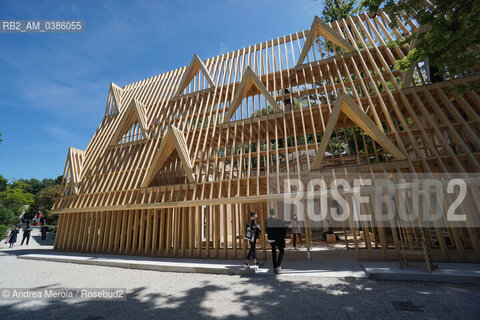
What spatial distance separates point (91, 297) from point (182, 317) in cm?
264

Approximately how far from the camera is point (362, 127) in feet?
25.5

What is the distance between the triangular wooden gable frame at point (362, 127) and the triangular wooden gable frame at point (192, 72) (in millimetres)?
8129

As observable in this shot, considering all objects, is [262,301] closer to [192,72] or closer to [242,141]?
[242,141]

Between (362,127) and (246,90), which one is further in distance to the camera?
(246,90)

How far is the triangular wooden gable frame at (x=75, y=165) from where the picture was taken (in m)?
11.7

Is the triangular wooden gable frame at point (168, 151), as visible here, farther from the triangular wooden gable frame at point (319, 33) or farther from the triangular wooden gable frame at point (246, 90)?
the triangular wooden gable frame at point (319, 33)

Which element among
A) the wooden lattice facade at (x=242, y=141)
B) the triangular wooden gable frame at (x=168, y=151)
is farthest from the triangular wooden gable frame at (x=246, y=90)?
the triangular wooden gable frame at (x=168, y=151)

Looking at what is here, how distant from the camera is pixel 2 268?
7.43 metres

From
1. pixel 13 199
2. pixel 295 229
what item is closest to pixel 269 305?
pixel 295 229

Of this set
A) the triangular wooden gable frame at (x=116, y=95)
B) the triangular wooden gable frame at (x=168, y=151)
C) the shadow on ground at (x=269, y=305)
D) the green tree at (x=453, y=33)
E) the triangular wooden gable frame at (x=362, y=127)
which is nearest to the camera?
the shadow on ground at (x=269, y=305)

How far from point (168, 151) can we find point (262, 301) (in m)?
8.49

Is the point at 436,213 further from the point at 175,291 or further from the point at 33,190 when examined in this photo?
the point at 33,190

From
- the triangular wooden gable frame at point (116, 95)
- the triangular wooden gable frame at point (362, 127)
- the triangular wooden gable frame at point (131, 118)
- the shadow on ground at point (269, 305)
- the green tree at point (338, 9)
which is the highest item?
the green tree at point (338, 9)

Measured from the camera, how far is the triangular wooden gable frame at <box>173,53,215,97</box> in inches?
527
